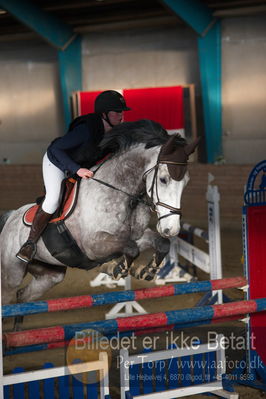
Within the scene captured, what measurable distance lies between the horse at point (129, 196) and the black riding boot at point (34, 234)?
78 millimetres

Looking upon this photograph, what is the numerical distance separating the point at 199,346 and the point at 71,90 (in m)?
10.1

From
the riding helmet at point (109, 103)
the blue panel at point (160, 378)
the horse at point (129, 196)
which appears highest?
the riding helmet at point (109, 103)

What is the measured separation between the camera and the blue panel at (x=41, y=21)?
11.5m

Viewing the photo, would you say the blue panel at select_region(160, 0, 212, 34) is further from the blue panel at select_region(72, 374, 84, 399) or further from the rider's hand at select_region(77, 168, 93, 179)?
the blue panel at select_region(72, 374, 84, 399)

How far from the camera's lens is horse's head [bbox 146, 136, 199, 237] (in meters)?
3.09

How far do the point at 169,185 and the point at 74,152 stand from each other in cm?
69

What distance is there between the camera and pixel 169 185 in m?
3.14

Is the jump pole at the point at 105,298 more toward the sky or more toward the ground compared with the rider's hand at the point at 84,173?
more toward the ground

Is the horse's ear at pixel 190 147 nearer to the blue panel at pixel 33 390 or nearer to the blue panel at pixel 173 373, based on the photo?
the blue panel at pixel 173 373

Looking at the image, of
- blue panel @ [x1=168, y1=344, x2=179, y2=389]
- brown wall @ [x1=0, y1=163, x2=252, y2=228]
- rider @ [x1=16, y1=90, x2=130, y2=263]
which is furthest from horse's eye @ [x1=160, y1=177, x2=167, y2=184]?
brown wall @ [x1=0, y1=163, x2=252, y2=228]

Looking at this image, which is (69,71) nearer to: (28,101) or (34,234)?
(28,101)

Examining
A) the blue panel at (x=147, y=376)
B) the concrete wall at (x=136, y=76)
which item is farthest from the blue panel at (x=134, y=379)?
the concrete wall at (x=136, y=76)

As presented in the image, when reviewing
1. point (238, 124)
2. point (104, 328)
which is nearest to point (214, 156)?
point (238, 124)

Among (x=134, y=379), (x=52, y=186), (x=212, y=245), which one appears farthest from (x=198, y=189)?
(x=134, y=379)
